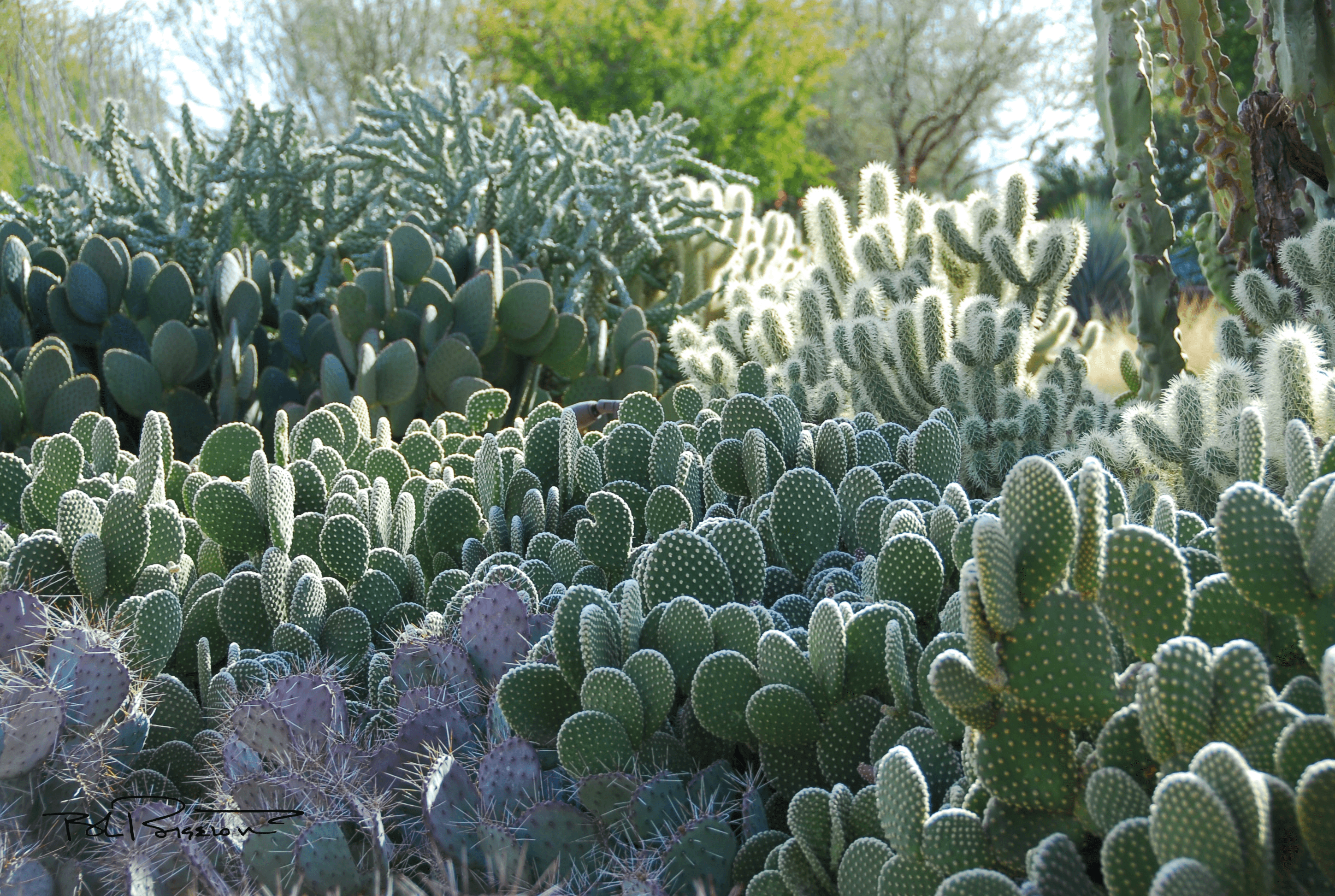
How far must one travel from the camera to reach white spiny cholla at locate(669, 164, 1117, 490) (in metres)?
3.08

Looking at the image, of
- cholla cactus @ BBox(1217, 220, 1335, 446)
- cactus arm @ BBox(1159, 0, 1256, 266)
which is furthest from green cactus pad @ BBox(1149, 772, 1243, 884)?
cactus arm @ BBox(1159, 0, 1256, 266)

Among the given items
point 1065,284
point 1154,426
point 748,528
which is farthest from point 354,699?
point 1065,284

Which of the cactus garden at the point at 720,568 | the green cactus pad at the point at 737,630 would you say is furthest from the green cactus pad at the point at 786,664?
the green cactus pad at the point at 737,630

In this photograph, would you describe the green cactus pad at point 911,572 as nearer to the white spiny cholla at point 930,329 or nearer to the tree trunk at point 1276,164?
the white spiny cholla at point 930,329

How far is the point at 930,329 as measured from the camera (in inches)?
124

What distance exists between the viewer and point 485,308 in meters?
4.17

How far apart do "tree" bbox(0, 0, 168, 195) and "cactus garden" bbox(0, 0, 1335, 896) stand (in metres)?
8.36

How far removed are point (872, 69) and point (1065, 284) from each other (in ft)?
86.4

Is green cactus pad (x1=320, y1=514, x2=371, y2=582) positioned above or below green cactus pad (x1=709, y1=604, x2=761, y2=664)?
above

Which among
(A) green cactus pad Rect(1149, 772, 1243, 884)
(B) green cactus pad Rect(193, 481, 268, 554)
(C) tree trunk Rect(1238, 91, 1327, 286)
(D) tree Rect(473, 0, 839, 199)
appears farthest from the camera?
(D) tree Rect(473, 0, 839, 199)

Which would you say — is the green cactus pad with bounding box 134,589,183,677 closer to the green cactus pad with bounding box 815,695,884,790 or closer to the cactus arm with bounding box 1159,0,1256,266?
the green cactus pad with bounding box 815,695,884,790

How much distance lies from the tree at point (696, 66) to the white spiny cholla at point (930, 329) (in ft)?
47.0

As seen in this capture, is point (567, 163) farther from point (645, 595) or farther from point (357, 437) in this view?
point (645, 595)
